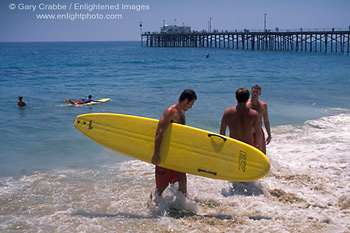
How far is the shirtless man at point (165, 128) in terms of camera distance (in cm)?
378

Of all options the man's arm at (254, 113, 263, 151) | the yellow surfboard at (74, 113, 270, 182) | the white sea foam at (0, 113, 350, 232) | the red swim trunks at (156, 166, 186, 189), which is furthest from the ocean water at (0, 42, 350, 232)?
the man's arm at (254, 113, 263, 151)

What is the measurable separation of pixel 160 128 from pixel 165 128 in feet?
0.25

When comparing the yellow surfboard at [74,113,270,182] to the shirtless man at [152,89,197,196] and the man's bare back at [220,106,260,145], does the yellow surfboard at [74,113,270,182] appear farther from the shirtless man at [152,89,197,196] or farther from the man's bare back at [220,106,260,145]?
the man's bare back at [220,106,260,145]

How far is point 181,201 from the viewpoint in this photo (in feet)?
13.6

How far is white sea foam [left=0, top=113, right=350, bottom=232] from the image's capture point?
3.85m

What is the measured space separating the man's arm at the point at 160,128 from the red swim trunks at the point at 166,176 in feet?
0.39

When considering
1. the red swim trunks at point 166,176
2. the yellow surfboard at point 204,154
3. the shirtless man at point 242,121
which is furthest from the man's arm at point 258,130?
the red swim trunks at point 166,176

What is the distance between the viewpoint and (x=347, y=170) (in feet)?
18.0

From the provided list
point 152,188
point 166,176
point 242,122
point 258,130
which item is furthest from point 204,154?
point 152,188

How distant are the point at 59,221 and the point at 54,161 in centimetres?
278

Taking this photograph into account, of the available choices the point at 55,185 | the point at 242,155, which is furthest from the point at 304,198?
the point at 55,185

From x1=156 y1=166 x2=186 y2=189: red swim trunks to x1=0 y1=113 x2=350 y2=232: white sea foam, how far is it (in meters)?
0.21

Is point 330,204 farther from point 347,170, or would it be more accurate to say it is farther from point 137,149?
point 137,149

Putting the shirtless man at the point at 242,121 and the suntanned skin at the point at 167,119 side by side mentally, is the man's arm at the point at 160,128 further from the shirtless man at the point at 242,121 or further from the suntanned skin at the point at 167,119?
the shirtless man at the point at 242,121
